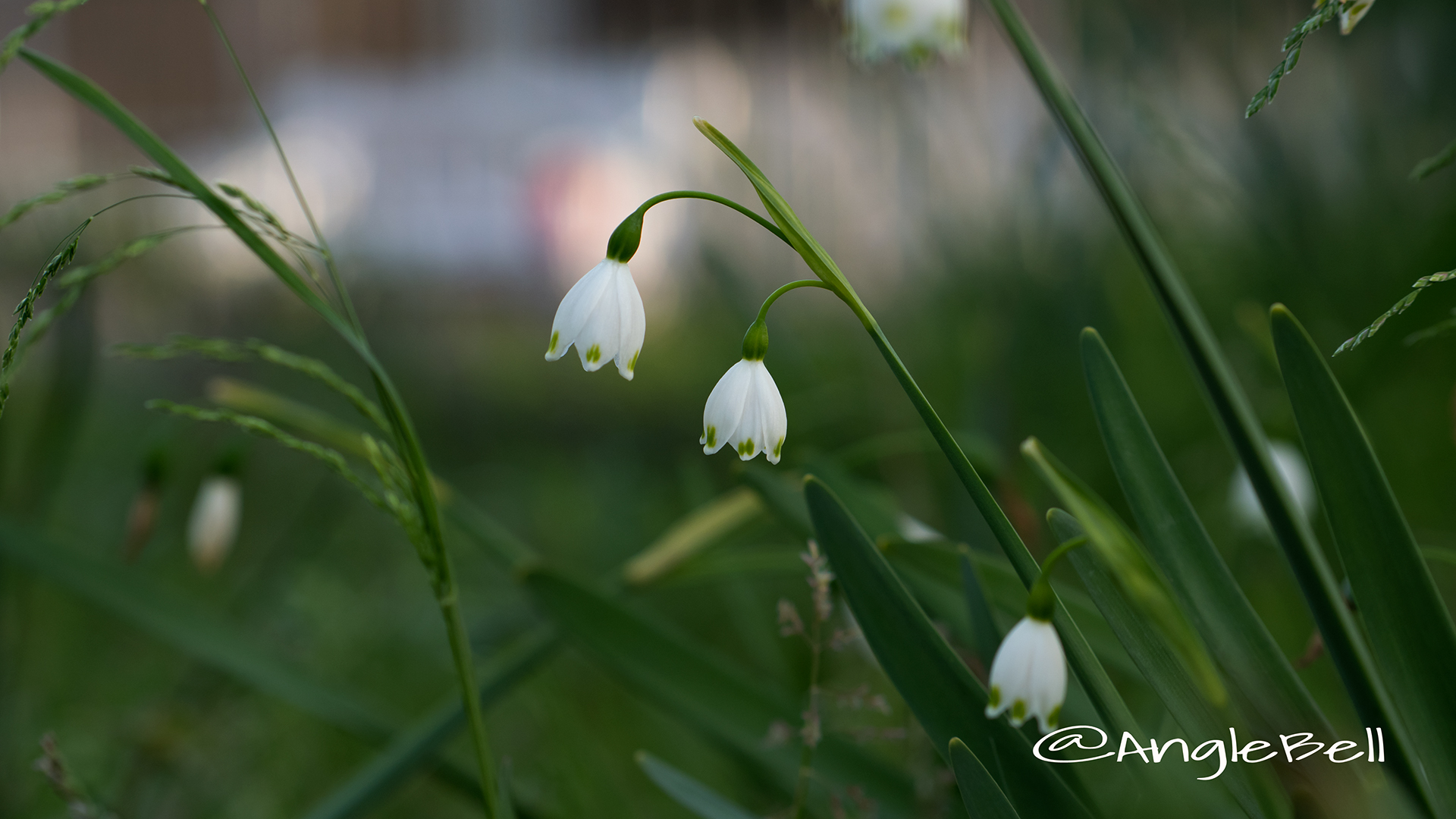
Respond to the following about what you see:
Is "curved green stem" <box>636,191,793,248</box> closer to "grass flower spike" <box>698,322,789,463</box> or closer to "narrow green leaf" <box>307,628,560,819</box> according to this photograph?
"grass flower spike" <box>698,322,789,463</box>

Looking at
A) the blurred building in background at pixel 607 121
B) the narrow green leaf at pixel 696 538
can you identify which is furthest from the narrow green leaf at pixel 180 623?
the blurred building in background at pixel 607 121

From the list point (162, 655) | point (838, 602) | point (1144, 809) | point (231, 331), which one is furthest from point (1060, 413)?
point (231, 331)

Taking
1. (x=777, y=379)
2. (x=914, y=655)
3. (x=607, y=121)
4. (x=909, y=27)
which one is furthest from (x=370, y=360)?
(x=607, y=121)

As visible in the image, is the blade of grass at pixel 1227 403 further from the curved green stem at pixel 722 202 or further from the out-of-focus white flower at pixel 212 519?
the out-of-focus white flower at pixel 212 519

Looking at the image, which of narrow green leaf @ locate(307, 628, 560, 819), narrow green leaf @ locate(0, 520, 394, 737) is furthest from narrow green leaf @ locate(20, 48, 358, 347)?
narrow green leaf @ locate(0, 520, 394, 737)

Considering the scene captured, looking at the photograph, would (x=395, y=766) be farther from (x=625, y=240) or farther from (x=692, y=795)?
(x=625, y=240)

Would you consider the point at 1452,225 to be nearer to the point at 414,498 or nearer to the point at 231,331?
the point at 414,498
